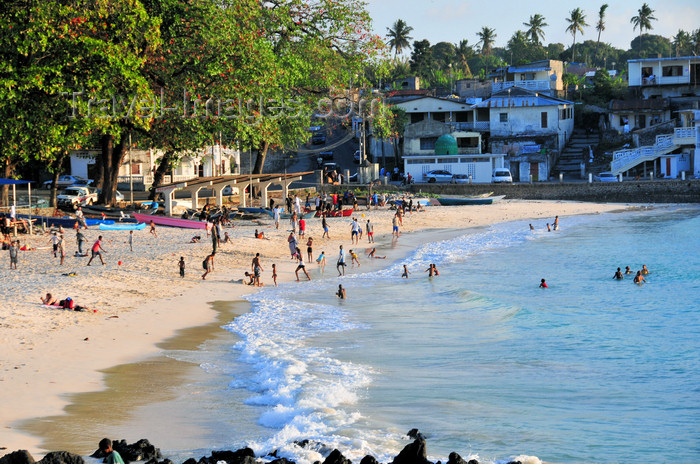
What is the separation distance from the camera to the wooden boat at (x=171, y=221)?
130ft

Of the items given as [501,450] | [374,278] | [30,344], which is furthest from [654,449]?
[374,278]

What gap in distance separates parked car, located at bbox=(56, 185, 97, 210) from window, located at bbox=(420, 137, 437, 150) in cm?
3237

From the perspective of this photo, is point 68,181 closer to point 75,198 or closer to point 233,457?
point 75,198

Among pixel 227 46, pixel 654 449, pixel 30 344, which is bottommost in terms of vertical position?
pixel 654 449

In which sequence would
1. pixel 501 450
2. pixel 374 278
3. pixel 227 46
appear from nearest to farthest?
1. pixel 501 450
2. pixel 374 278
3. pixel 227 46

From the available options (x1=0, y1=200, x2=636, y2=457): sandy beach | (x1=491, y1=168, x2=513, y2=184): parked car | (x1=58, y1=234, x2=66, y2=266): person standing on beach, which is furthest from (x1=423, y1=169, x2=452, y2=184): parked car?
(x1=58, y1=234, x2=66, y2=266): person standing on beach

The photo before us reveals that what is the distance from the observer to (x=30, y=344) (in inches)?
667

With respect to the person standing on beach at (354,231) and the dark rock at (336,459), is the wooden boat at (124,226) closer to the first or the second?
the person standing on beach at (354,231)

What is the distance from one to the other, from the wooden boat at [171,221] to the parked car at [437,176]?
92.9ft

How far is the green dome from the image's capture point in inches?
2618

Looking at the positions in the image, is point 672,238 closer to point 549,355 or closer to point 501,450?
point 549,355

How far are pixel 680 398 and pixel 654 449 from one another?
10.3 feet

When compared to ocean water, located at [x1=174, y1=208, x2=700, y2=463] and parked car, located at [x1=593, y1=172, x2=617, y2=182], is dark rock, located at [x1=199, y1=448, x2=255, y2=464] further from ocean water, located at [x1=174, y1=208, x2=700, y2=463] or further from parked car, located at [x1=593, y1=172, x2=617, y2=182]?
parked car, located at [x1=593, y1=172, x2=617, y2=182]

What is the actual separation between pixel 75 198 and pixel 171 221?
28.7 feet
